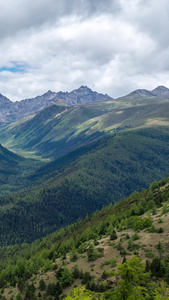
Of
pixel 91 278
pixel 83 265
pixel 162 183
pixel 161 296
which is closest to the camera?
pixel 161 296

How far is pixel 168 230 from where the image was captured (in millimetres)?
74688

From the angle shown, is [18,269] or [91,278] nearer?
[91,278]

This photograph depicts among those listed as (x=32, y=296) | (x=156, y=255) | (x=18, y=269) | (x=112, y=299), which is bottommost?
(x=18, y=269)

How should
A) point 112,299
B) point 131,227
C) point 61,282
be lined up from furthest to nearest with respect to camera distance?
point 131,227, point 61,282, point 112,299

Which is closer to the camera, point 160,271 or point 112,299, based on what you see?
point 112,299

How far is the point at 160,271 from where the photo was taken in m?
53.2

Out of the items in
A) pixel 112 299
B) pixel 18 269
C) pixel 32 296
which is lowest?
pixel 18 269

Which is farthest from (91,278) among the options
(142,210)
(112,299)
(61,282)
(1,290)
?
(142,210)

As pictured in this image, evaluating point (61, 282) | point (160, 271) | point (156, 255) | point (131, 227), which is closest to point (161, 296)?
point (160, 271)

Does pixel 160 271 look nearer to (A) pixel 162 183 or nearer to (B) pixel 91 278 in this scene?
(B) pixel 91 278

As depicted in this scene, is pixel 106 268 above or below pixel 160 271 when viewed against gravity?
below

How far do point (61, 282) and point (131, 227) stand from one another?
3527cm

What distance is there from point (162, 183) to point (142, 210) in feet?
175

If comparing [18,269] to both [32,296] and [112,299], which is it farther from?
[112,299]
